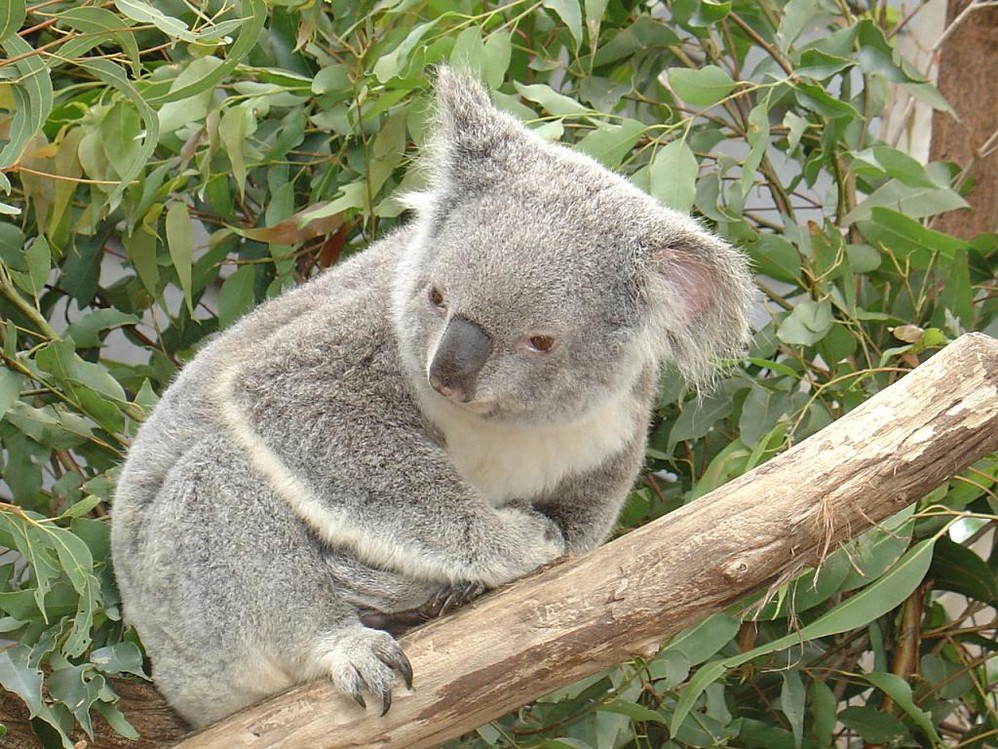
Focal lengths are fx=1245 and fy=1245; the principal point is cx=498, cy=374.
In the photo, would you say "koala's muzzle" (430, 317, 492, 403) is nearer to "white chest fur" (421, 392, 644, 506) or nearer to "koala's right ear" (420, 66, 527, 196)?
"white chest fur" (421, 392, 644, 506)

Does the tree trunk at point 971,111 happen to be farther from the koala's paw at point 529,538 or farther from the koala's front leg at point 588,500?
the koala's paw at point 529,538

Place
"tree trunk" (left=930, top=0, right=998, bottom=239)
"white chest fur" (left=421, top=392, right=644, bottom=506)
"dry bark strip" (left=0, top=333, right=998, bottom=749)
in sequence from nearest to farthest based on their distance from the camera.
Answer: "dry bark strip" (left=0, top=333, right=998, bottom=749), "white chest fur" (left=421, top=392, right=644, bottom=506), "tree trunk" (left=930, top=0, right=998, bottom=239)

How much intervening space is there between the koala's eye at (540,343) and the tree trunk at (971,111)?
2035mm

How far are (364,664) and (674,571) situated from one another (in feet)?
1.84

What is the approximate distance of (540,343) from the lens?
7.28 ft

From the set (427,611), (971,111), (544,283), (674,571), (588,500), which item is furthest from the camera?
(971,111)

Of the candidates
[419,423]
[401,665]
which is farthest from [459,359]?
[401,665]

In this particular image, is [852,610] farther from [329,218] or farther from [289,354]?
[329,218]

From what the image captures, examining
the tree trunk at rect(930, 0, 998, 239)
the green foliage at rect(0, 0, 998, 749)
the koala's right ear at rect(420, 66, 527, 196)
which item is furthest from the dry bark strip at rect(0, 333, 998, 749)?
the tree trunk at rect(930, 0, 998, 239)

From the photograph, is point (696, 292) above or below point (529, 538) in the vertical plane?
above

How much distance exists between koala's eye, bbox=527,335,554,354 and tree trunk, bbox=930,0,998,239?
2035 millimetres

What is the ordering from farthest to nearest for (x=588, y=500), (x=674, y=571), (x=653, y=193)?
(x=653, y=193), (x=588, y=500), (x=674, y=571)

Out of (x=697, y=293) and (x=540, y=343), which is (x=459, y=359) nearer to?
(x=540, y=343)

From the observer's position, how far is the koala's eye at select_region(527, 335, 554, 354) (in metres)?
2.21
